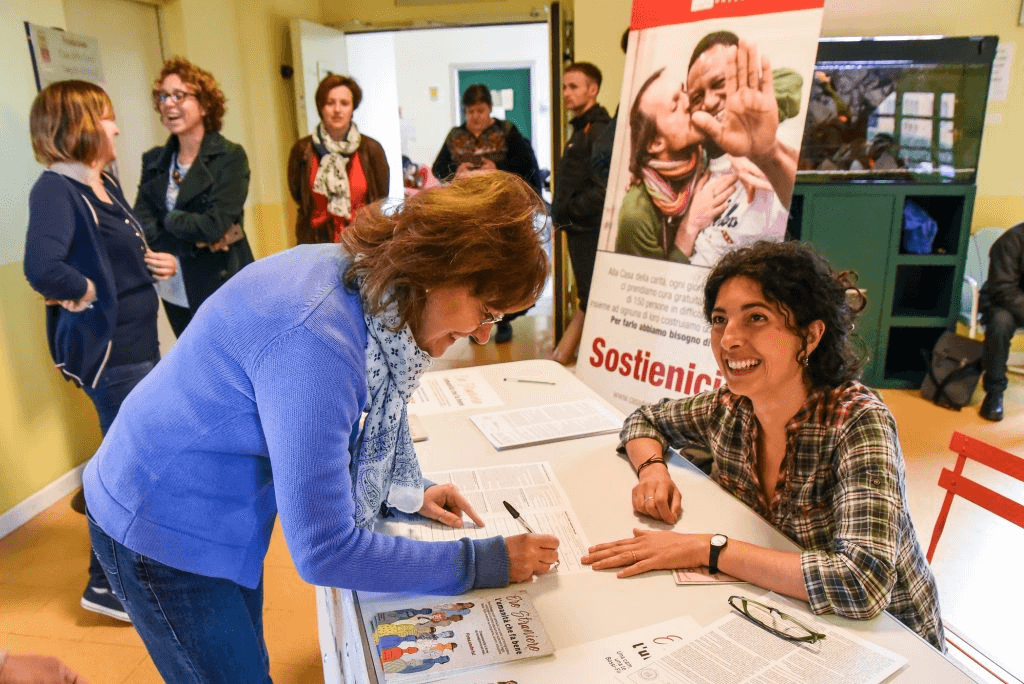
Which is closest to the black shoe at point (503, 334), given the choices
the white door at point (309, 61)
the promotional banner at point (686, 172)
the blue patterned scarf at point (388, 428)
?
the white door at point (309, 61)

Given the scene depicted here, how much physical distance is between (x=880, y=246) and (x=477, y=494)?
337 centimetres

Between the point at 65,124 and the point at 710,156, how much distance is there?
185 centimetres

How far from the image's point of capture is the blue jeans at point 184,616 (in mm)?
991

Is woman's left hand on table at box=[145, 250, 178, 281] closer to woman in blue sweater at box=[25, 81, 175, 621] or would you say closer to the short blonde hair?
woman in blue sweater at box=[25, 81, 175, 621]

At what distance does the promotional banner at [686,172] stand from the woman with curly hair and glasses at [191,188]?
4.70 ft

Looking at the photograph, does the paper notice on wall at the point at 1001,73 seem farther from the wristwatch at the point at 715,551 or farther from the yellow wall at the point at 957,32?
the wristwatch at the point at 715,551

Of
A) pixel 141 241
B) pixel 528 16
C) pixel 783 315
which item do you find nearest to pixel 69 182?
pixel 141 241

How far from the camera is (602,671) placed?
0.88 metres

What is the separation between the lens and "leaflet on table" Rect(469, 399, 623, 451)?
1.56 meters

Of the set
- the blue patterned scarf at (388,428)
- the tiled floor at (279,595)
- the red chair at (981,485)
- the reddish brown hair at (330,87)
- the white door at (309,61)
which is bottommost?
the tiled floor at (279,595)

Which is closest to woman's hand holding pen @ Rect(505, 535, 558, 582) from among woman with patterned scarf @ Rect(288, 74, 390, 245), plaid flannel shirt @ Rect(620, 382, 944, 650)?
plaid flannel shirt @ Rect(620, 382, 944, 650)

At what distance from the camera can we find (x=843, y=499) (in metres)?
1.07

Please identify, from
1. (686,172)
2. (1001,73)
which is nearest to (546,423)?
(686,172)

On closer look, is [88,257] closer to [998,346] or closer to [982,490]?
[982,490]
